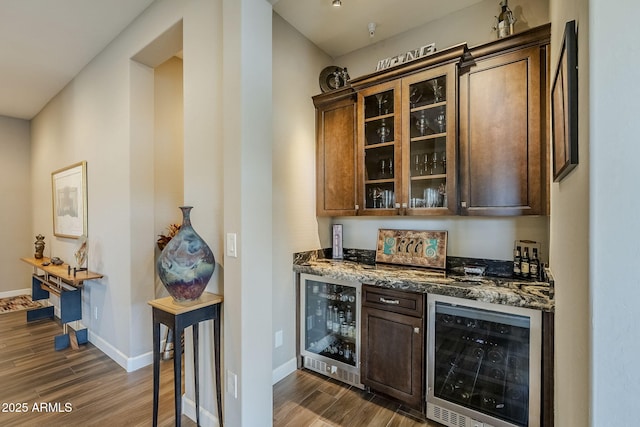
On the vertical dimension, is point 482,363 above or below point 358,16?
below

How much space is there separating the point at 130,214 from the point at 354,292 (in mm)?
2096

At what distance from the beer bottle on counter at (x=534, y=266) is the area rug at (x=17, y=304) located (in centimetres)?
638

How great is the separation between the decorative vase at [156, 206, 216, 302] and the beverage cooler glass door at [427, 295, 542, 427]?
4.77 ft

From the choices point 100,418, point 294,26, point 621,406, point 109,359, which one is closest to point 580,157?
point 621,406

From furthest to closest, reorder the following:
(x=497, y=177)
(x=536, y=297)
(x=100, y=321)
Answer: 1. (x=100, y=321)
2. (x=497, y=177)
3. (x=536, y=297)

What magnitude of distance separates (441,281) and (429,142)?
1062 mm

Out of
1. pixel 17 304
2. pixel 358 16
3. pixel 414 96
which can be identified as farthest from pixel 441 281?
pixel 17 304

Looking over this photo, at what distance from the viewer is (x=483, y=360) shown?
1795mm

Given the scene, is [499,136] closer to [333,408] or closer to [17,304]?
[333,408]

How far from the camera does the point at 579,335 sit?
2.68 feet

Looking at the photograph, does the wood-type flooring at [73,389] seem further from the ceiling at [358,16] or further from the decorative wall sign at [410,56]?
the ceiling at [358,16]

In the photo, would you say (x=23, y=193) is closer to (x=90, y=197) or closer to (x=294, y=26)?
(x=90, y=197)

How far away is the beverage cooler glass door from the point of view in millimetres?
1582

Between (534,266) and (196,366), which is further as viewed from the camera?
(534,266)
